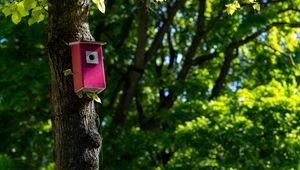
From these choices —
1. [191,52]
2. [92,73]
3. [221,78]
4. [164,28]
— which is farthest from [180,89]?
[92,73]

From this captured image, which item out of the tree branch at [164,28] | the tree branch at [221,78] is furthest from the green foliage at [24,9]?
the tree branch at [221,78]

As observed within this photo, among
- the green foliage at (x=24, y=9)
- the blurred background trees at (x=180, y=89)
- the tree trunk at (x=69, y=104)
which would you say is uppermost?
the blurred background trees at (x=180, y=89)

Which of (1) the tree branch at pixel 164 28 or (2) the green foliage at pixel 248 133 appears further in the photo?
(1) the tree branch at pixel 164 28

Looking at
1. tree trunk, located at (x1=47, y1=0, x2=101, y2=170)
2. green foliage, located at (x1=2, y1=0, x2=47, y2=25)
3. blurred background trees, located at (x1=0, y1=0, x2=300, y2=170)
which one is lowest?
tree trunk, located at (x1=47, y1=0, x2=101, y2=170)

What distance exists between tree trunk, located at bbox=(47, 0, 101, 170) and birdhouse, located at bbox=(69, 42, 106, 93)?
2.9 inches

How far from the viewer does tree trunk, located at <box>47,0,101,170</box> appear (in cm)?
421

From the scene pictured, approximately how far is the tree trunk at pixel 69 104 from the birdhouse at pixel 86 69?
0.07 meters

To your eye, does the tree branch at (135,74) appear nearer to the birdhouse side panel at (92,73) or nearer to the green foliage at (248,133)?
the green foliage at (248,133)

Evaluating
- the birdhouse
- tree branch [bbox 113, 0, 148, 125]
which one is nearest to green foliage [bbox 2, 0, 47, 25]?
the birdhouse

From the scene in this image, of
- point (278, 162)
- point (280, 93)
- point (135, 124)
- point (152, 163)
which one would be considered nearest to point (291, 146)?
point (278, 162)

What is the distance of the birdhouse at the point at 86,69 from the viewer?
4238 millimetres

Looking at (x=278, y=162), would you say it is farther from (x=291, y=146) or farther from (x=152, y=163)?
(x=152, y=163)

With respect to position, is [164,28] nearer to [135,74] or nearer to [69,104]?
[135,74]

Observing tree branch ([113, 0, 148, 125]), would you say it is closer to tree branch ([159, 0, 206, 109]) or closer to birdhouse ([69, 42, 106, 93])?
tree branch ([159, 0, 206, 109])
